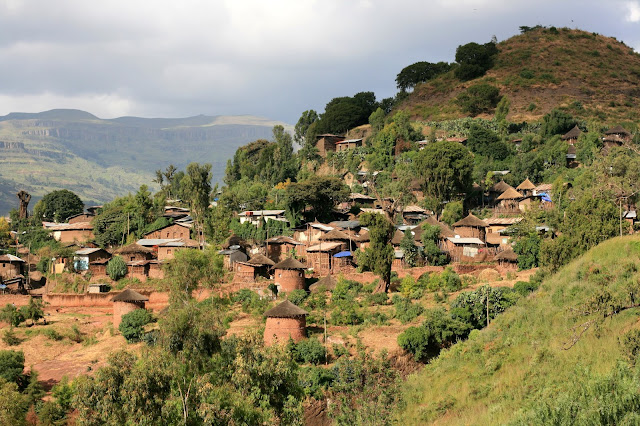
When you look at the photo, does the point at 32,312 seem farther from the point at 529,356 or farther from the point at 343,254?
the point at 529,356

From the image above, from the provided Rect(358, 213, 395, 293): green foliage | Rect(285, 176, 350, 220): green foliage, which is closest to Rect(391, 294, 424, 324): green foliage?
Rect(358, 213, 395, 293): green foliage

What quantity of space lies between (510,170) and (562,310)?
39.7 metres

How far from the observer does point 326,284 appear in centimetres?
4381

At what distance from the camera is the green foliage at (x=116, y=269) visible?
169ft

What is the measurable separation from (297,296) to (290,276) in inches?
90.6

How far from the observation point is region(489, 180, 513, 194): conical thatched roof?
202 ft

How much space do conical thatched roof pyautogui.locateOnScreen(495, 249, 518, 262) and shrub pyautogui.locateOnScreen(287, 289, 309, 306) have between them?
11.8 metres

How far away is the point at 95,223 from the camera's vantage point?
60312 millimetres

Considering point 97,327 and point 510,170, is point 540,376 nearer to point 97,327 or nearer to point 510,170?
point 97,327

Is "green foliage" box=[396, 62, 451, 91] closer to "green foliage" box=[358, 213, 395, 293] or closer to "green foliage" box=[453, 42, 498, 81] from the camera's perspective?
"green foliage" box=[453, 42, 498, 81]

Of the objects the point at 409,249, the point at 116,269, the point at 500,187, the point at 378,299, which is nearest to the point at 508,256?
the point at 409,249

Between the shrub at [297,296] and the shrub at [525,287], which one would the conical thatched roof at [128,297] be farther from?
the shrub at [525,287]

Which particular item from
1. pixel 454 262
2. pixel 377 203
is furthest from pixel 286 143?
pixel 454 262

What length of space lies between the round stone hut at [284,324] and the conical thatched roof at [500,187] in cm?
3132
